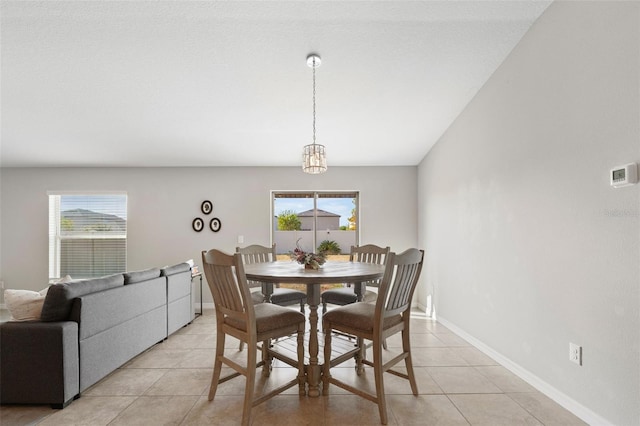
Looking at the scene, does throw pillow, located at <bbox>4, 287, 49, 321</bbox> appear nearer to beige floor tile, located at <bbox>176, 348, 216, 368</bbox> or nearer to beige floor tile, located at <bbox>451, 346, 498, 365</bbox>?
beige floor tile, located at <bbox>176, 348, 216, 368</bbox>

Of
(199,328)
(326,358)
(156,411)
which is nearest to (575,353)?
(326,358)

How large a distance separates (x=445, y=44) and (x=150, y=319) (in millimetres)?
3683

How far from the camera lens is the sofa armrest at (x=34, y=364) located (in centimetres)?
198

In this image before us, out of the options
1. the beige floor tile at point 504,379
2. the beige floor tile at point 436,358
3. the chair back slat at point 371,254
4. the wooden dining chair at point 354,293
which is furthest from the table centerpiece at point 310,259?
the beige floor tile at point 504,379

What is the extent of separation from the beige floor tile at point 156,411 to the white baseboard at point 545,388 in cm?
245

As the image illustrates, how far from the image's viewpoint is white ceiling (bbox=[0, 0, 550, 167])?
93.4 inches

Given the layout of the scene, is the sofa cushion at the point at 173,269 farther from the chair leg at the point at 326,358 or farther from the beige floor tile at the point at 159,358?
the chair leg at the point at 326,358

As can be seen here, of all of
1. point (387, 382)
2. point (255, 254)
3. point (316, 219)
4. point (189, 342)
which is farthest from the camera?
point (316, 219)

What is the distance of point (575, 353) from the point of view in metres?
1.97

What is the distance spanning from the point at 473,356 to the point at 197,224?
4100 mm

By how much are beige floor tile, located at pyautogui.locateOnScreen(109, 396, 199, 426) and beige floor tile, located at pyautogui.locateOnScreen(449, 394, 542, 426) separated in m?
1.80

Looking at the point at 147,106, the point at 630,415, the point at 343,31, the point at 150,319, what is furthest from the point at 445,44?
the point at 150,319

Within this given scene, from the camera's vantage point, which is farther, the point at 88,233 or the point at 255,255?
the point at 88,233

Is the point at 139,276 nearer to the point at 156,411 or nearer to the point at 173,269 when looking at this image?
the point at 173,269
